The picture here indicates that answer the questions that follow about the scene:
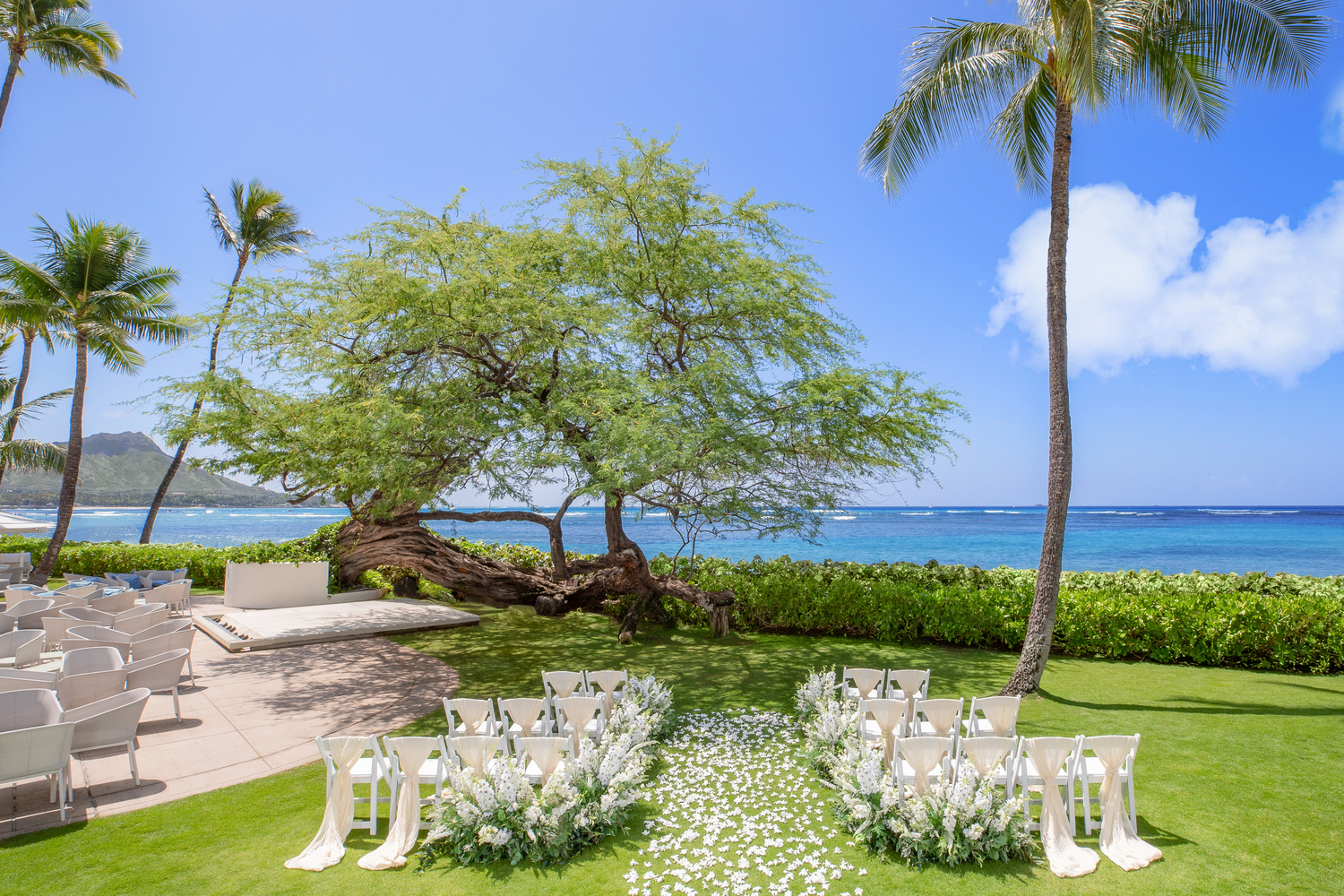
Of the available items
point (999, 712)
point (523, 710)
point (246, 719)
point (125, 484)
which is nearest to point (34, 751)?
point (246, 719)

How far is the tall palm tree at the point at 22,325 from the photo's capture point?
15074mm

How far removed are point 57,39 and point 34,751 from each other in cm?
1916

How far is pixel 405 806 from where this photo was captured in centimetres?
487

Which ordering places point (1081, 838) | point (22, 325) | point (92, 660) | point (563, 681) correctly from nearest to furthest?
point (1081, 838) < point (563, 681) < point (92, 660) < point (22, 325)

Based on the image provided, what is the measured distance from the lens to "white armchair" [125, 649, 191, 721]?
6.94 m

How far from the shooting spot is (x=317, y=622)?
13047 mm

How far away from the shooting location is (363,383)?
33.1ft

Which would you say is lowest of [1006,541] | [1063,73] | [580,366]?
[1006,541]

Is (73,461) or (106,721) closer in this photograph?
(106,721)

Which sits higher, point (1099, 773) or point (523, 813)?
point (1099, 773)

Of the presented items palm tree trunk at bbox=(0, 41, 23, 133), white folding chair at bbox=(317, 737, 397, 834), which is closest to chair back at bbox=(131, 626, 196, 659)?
white folding chair at bbox=(317, 737, 397, 834)

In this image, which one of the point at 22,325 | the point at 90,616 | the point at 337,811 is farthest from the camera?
the point at 22,325

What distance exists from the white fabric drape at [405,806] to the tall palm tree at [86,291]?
585 inches

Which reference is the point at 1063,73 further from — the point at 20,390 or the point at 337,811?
the point at 20,390
